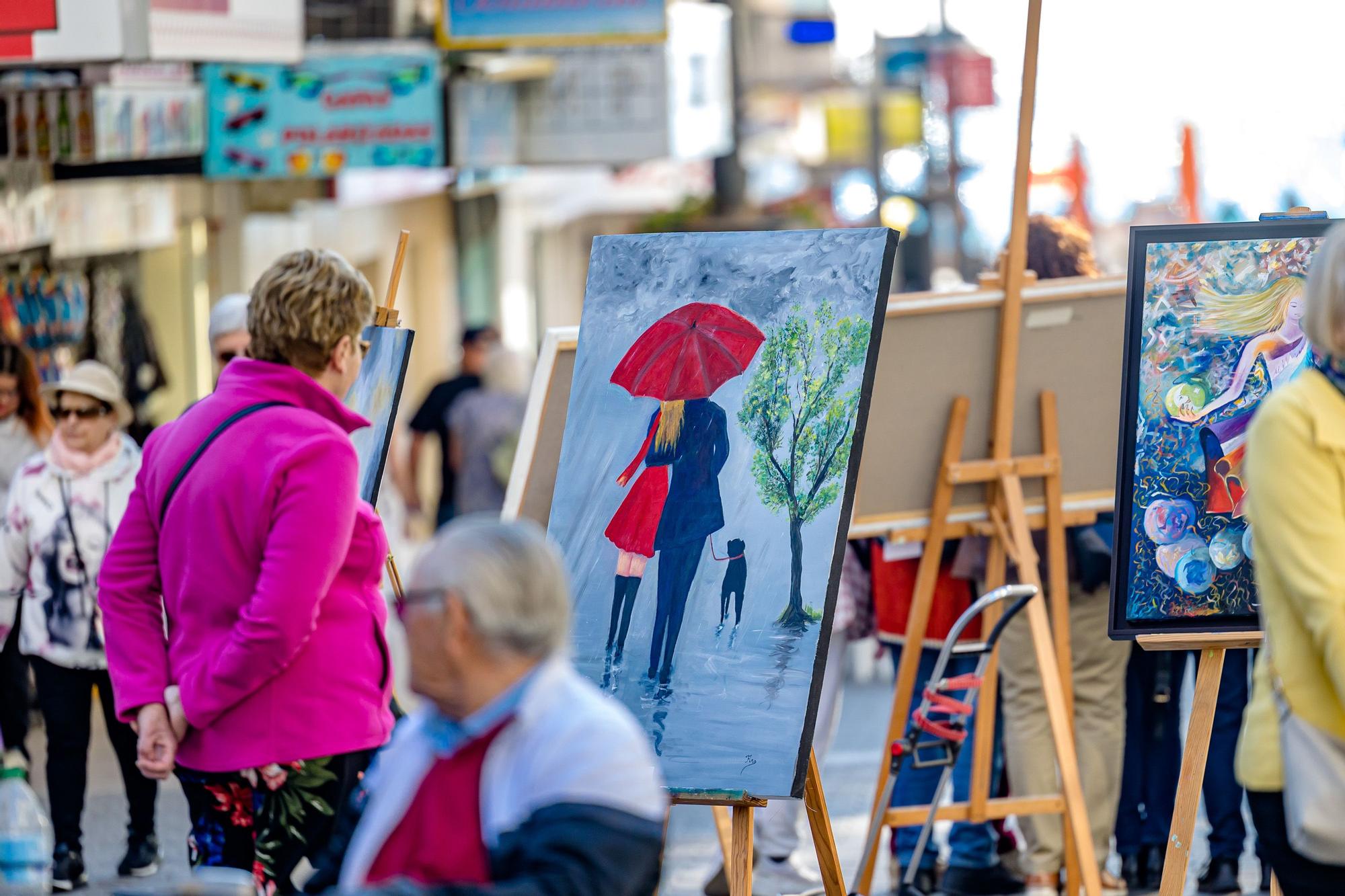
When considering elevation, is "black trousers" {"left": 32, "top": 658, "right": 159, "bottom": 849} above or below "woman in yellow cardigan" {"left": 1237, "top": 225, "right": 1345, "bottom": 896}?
below

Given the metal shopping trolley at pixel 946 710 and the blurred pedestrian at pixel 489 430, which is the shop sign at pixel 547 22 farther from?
the metal shopping trolley at pixel 946 710

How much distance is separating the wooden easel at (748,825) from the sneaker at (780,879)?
1351 mm

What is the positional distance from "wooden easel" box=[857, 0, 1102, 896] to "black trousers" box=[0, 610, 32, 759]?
2759 mm

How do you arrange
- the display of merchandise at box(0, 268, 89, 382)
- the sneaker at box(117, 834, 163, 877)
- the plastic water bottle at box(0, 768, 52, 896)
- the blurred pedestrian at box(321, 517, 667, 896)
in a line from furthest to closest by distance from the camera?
the display of merchandise at box(0, 268, 89, 382)
the sneaker at box(117, 834, 163, 877)
the plastic water bottle at box(0, 768, 52, 896)
the blurred pedestrian at box(321, 517, 667, 896)

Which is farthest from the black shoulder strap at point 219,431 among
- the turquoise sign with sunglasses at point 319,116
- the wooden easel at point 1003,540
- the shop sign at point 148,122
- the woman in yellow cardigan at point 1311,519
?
the turquoise sign with sunglasses at point 319,116

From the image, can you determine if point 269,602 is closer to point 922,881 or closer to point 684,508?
point 684,508

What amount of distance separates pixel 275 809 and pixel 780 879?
96.4 inches

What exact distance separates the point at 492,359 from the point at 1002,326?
537 centimetres

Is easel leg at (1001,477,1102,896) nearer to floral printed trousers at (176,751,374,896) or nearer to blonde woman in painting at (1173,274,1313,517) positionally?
blonde woman in painting at (1173,274,1313,517)

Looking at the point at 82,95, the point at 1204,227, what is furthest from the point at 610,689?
the point at 82,95

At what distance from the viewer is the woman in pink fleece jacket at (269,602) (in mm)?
3234

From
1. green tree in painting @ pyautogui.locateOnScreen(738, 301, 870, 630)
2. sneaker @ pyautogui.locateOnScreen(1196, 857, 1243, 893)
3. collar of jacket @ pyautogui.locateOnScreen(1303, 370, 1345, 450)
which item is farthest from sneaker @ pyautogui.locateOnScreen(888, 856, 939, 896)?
collar of jacket @ pyautogui.locateOnScreen(1303, 370, 1345, 450)

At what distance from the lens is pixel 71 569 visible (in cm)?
571

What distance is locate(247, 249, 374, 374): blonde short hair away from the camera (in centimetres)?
334
